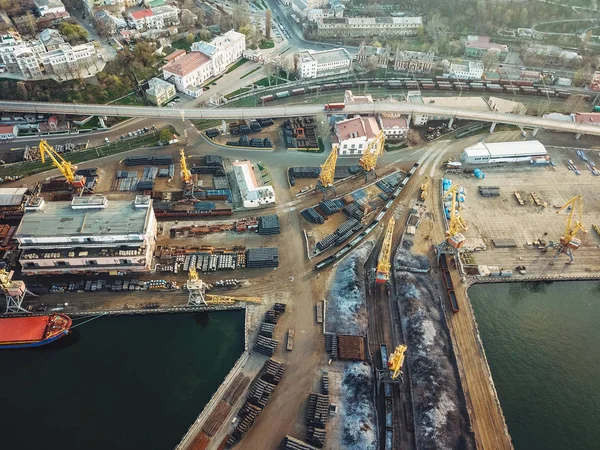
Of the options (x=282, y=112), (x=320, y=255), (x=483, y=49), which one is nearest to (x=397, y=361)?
(x=320, y=255)

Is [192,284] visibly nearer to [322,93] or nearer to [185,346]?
[185,346]

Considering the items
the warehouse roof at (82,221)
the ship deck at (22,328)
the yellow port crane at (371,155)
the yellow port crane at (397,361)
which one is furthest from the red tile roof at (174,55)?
the yellow port crane at (397,361)

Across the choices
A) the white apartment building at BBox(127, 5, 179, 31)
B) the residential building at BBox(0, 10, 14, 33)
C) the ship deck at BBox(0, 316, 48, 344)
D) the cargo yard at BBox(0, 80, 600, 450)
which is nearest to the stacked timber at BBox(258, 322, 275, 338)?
the cargo yard at BBox(0, 80, 600, 450)

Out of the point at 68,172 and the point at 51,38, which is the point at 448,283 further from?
the point at 51,38

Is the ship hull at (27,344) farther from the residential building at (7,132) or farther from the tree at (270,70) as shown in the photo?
the tree at (270,70)

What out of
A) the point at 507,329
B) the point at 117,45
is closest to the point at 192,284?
the point at 507,329

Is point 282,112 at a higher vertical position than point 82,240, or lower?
higher
